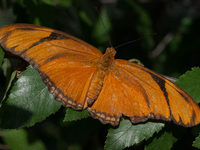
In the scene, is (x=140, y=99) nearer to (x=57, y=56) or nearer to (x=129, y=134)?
(x=129, y=134)

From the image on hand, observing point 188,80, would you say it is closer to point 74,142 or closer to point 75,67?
point 75,67

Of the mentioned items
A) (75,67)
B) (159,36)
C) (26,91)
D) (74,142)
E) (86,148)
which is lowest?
(86,148)

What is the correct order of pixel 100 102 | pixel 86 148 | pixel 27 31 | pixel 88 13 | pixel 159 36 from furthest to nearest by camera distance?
pixel 159 36 < pixel 86 148 < pixel 88 13 < pixel 100 102 < pixel 27 31

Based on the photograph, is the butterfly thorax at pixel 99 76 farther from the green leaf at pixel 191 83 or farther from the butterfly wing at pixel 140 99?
the green leaf at pixel 191 83

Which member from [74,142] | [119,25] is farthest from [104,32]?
[74,142]

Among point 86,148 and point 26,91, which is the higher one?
point 26,91

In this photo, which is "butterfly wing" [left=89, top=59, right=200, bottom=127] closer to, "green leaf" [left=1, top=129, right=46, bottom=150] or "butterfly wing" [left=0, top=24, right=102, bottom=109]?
"butterfly wing" [left=0, top=24, right=102, bottom=109]

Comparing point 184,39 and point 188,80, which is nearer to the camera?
point 188,80

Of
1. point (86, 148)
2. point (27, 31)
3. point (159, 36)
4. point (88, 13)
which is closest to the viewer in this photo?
point (27, 31)
